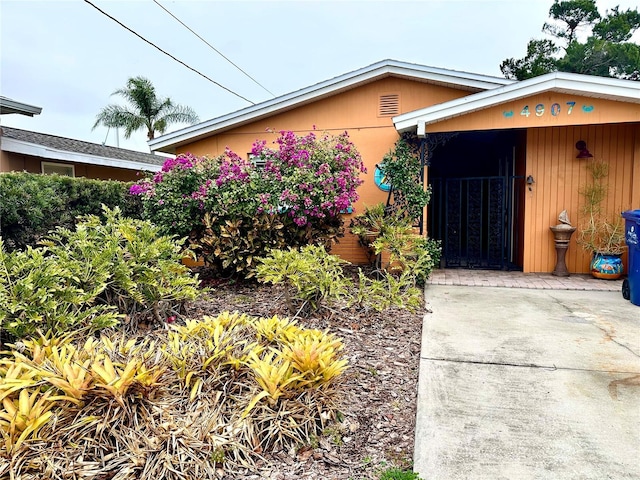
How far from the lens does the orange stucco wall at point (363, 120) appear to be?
8109mm

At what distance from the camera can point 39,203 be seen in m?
6.49

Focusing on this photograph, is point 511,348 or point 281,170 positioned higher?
point 281,170

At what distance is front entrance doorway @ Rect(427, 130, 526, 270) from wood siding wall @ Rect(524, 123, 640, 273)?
0.33 m

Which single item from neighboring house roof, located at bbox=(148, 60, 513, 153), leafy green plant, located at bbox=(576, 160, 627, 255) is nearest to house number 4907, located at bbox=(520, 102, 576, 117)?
neighboring house roof, located at bbox=(148, 60, 513, 153)

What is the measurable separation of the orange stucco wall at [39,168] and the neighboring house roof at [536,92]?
7.99 m

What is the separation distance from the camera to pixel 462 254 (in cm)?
941

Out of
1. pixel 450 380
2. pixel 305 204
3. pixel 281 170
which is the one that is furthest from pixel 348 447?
pixel 281 170

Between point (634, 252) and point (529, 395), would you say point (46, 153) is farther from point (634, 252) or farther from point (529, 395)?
point (634, 252)

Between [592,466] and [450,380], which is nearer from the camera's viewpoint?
[592,466]

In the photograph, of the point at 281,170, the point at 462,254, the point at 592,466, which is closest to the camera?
the point at 592,466

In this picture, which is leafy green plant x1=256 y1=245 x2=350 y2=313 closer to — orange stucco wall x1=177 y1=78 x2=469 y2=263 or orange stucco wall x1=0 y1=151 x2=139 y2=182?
orange stucco wall x1=177 y1=78 x2=469 y2=263

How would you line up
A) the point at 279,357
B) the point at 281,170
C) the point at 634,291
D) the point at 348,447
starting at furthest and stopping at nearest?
the point at 281,170
the point at 634,291
the point at 279,357
the point at 348,447

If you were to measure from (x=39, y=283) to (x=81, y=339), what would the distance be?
593mm

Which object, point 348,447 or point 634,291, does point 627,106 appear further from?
point 348,447
